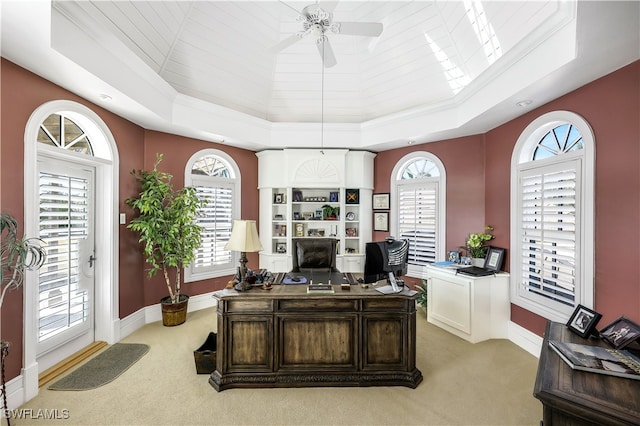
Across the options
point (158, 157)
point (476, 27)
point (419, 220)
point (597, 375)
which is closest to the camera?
point (597, 375)

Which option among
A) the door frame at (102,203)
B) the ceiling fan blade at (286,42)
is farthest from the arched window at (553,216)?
the door frame at (102,203)

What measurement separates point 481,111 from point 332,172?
2373 millimetres

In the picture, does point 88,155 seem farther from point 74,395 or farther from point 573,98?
point 573,98

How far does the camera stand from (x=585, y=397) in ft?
4.22

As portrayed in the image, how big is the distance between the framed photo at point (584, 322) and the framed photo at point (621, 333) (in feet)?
0.26

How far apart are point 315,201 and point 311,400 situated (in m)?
3.25

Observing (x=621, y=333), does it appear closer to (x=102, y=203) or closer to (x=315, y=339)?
(x=315, y=339)

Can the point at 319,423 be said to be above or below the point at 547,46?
below

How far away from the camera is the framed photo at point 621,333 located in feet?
5.66

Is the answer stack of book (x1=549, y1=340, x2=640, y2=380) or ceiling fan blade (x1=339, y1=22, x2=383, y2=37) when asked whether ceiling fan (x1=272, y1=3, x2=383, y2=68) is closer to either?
ceiling fan blade (x1=339, y1=22, x2=383, y2=37)

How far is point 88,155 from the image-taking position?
10.1 feet

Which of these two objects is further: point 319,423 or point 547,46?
point 547,46

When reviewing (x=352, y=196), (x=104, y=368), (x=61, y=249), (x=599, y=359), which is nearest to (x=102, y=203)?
(x=61, y=249)

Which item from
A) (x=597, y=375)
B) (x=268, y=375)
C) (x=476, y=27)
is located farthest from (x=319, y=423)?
(x=476, y=27)
